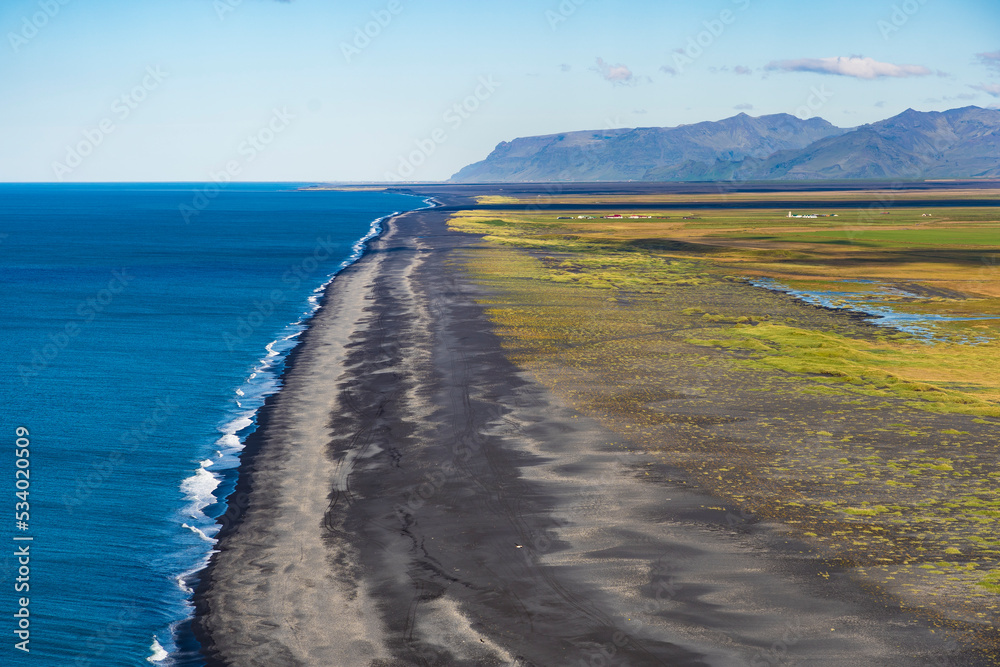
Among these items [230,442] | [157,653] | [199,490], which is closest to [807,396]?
[230,442]

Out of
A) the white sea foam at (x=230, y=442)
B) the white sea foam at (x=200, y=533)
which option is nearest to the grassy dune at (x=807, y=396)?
the white sea foam at (x=230, y=442)

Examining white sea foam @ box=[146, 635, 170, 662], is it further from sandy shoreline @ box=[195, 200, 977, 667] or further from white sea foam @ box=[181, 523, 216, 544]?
white sea foam @ box=[181, 523, 216, 544]

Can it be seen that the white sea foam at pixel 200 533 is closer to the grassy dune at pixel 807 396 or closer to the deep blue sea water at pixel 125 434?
the deep blue sea water at pixel 125 434

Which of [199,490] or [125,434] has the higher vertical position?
[125,434]

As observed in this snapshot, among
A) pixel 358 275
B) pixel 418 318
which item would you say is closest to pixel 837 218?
pixel 358 275

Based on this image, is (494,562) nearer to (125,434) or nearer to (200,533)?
(200,533)
